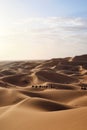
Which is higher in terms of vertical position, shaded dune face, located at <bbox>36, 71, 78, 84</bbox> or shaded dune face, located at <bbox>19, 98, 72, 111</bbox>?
shaded dune face, located at <bbox>36, 71, 78, 84</bbox>

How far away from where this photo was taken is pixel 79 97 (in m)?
15.5

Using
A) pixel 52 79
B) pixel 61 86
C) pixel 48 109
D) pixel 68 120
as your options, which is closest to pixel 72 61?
pixel 52 79

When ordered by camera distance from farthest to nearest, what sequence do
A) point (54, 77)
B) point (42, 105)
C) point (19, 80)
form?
point (54, 77) < point (19, 80) < point (42, 105)

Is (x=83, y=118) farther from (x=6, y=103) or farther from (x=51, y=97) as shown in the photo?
(x=51, y=97)

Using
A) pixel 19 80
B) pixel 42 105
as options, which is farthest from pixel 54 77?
pixel 42 105

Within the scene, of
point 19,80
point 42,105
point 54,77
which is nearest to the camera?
point 42,105

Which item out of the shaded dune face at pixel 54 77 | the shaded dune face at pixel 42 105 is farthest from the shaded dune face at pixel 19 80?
the shaded dune face at pixel 42 105

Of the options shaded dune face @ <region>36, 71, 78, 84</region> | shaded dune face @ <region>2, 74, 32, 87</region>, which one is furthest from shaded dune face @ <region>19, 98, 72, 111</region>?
shaded dune face @ <region>36, 71, 78, 84</region>

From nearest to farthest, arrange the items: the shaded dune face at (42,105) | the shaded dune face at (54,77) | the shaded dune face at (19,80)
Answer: the shaded dune face at (42,105), the shaded dune face at (19,80), the shaded dune face at (54,77)

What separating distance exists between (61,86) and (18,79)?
25.2 feet

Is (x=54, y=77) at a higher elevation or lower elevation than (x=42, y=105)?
higher

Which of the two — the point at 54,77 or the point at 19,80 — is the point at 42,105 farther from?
the point at 54,77

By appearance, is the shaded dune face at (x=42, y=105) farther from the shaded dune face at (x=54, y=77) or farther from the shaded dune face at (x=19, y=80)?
the shaded dune face at (x=54, y=77)

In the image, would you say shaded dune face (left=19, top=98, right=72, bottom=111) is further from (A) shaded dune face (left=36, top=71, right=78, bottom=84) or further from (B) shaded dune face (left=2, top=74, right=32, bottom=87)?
(A) shaded dune face (left=36, top=71, right=78, bottom=84)
